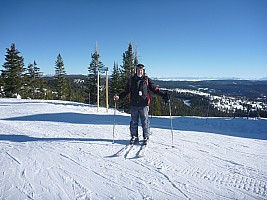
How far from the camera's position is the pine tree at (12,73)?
30.1 meters

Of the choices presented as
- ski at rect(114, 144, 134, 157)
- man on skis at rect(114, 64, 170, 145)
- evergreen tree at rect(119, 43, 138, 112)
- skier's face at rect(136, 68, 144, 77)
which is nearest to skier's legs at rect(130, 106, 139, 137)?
man on skis at rect(114, 64, 170, 145)

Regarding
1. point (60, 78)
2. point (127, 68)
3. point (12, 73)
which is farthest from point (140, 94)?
point (60, 78)

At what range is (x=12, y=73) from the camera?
30.0 meters

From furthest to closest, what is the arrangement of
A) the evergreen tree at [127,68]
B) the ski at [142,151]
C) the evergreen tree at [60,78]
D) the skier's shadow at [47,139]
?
the evergreen tree at [60,78] < the evergreen tree at [127,68] < the skier's shadow at [47,139] < the ski at [142,151]

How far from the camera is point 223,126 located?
10.3m

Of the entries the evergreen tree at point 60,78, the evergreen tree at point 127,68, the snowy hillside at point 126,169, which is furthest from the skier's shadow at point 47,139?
the evergreen tree at point 60,78

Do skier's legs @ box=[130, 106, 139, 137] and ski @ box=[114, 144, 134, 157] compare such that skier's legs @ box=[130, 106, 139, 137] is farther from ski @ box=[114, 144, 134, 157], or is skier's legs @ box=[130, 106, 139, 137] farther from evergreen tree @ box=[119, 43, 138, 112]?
evergreen tree @ box=[119, 43, 138, 112]

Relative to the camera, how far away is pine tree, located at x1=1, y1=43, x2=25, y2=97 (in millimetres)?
30089

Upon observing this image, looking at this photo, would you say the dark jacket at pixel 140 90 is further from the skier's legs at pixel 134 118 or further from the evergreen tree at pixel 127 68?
the evergreen tree at pixel 127 68

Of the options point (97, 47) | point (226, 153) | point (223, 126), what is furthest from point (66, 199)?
A: point (97, 47)

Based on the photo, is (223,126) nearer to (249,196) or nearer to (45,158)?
(249,196)

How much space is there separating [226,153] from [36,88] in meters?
42.1

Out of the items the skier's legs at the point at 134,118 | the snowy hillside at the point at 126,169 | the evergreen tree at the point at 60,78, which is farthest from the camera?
the evergreen tree at the point at 60,78

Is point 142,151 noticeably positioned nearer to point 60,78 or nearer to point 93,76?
point 93,76
